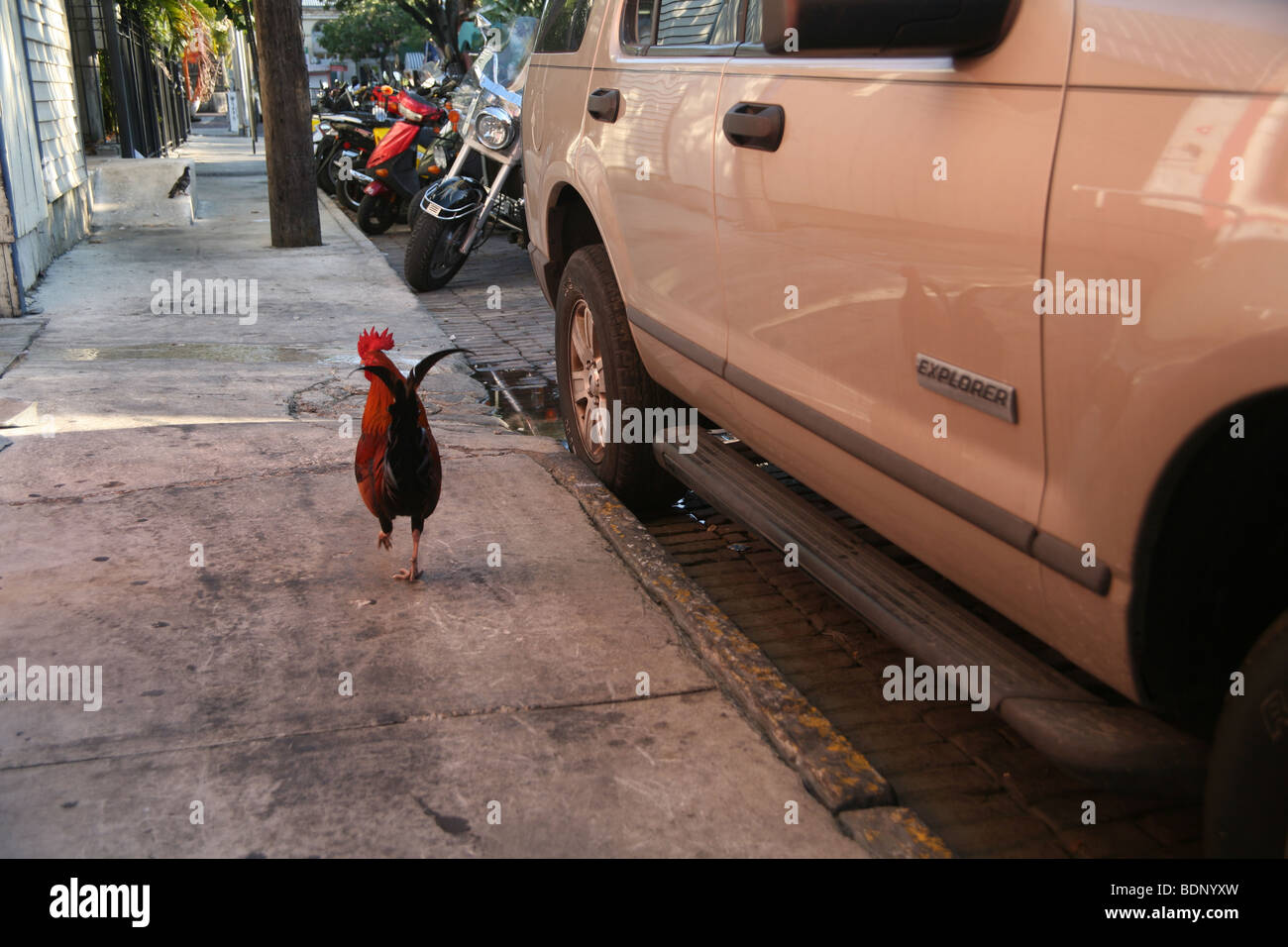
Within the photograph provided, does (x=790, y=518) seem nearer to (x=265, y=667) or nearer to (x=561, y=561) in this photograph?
(x=561, y=561)

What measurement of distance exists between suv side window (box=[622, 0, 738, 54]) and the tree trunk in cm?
744

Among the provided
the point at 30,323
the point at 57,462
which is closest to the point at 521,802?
the point at 57,462

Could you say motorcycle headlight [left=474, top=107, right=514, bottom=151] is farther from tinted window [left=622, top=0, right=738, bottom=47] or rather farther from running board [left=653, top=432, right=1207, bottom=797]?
running board [left=653, top=432, right=1207, bottom=797]

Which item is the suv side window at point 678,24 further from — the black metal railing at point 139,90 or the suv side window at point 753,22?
the black metal railing at point 139,90

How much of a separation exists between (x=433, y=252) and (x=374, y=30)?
174 ft

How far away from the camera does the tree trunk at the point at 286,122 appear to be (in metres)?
10.4

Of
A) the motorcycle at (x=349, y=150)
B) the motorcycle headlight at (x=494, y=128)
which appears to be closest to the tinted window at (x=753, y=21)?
the motorcycle headlight at (x=494, y=128)

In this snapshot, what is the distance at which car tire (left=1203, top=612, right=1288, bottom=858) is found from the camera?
1.62 metres

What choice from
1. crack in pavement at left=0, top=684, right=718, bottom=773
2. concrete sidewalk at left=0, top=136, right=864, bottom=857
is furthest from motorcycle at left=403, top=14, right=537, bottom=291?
crack in pavement at left=0, top=684, right=718, bottom=773

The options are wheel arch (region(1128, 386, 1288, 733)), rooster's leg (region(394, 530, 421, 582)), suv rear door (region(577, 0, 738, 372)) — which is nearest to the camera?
wheel arch (region(1128, 386, 1288, 733))

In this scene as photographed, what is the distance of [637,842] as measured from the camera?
7.70 feet

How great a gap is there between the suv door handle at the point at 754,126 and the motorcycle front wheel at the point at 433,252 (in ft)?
21.2

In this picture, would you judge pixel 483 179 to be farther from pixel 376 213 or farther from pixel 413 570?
pixel 413 570

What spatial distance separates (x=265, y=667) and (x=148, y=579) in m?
0.78
